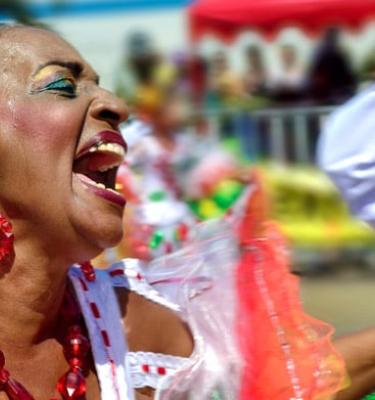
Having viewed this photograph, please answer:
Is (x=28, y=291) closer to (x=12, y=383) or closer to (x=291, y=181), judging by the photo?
(x=12, y=383)

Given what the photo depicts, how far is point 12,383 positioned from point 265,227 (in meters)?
0.67

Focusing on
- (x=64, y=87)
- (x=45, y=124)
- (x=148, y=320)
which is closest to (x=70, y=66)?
(x=64, y=87)

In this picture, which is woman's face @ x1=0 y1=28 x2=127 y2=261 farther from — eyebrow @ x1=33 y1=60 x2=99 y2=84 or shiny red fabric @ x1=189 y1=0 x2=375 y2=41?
shiny red fabric @ x1=189 y1=0 x2=375 y2=41

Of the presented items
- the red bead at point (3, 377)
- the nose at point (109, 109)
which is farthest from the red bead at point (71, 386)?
the nose at point (109, 109)

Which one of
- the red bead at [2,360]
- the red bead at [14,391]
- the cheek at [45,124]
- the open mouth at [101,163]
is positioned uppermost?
the cheek at [45,124]

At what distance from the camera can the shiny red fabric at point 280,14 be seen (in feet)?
28.2

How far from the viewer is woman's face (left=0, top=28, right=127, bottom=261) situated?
1.80 metres

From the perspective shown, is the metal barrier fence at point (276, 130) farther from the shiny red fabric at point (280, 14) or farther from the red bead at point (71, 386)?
the red bead at point (71, 386)

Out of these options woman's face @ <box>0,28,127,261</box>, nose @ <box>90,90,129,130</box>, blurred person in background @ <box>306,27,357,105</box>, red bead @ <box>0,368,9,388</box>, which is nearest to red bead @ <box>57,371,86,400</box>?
red bead @ <box>0,368,9,388</box>

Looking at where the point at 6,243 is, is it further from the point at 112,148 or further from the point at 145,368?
the point at 145,368

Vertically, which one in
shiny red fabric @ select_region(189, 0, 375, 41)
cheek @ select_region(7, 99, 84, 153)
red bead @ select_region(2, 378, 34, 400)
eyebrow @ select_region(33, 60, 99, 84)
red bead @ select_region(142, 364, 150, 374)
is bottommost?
shiny red fabric @ select_region(189, 0, 375, 41)

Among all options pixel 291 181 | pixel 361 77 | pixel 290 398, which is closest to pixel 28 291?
pixel 290 398

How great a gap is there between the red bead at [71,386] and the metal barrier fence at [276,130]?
238 inches

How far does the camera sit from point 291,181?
7.79 m
